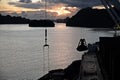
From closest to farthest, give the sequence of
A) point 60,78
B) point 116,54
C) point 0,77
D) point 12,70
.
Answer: point 116,54 < point 60,78 < point 0,77 < point 12,70

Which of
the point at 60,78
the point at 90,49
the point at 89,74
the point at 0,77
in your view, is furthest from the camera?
the point at 0,77

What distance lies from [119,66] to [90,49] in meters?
31.4

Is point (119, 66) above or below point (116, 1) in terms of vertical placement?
below

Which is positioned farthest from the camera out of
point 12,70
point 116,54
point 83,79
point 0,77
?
point 12,70

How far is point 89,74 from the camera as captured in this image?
2512 cm

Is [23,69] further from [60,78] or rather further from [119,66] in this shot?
[119,66]

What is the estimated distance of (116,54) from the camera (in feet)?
52.6

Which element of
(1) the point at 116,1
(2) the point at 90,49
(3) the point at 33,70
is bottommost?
(3) the point at 33,70

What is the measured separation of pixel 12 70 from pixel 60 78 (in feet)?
86.8

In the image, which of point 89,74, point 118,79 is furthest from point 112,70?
point 89,74

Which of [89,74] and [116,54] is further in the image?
[89,74]

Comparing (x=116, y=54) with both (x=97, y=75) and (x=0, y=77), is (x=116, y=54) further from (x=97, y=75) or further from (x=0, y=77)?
(x=0, y=77)

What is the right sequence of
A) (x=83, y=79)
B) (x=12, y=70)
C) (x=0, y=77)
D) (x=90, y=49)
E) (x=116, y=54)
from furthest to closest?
(x=12, y=70), (x=0, y=77), (x=90, y=49), (x=83, y=79), (x=116, y=54)

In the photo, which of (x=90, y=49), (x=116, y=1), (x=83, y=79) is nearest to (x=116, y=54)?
(x=83, y=79)
